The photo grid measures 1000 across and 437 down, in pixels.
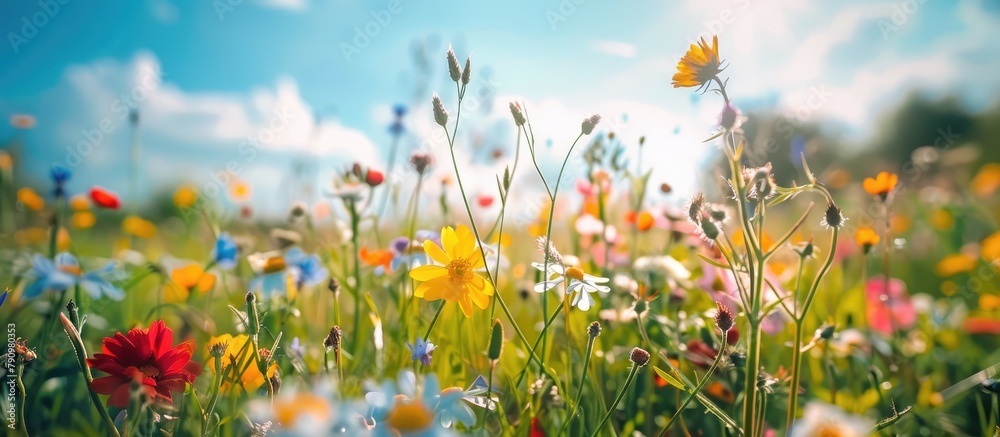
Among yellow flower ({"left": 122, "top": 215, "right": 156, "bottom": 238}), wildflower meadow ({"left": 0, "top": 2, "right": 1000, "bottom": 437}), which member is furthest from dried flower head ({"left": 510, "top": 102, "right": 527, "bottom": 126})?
Result: yellow flower ({"left": 122, "top": 215, "right": 156, "bottom": 238})

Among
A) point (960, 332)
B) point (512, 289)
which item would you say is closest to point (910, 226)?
point (960, 332)

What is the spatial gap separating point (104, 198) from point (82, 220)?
0.68 m

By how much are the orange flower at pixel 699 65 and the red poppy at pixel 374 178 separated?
60 cm

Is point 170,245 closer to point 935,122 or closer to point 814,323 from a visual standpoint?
point 814,323

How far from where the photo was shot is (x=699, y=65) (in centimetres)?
63

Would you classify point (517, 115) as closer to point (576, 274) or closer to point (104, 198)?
point (576, 274)

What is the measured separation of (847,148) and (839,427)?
25.8 feet

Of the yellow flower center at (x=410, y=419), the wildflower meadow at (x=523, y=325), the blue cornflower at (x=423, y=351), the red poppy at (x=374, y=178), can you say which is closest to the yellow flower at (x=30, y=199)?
the wildflower meadow at (x=523, y=325)

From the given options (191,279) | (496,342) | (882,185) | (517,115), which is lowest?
(191,279)

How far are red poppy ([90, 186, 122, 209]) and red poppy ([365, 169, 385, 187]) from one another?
0.92 meters

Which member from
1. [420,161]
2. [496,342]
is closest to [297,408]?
[496,342]

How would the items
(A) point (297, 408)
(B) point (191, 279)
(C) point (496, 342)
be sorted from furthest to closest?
(B) point (191, 279) → (C) point (496, 342) → (A) point (297, 408)

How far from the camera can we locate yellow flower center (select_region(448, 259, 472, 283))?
0.73 meters

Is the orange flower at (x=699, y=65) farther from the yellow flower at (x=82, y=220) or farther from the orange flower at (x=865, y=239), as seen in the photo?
the yellow flower at (x=82, y=220)
